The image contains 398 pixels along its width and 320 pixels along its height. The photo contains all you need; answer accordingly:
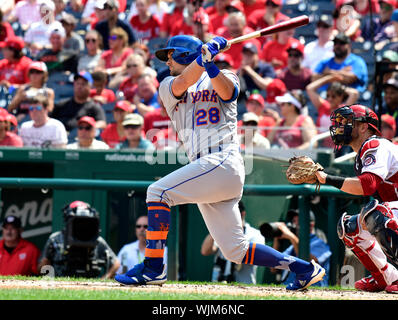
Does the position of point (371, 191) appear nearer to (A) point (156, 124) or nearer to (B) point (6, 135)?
(A) point (156, 124)

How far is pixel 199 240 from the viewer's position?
26.3 ft

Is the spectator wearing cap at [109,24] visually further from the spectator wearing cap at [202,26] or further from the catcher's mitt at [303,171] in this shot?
the catcher's mitt at [303,171]

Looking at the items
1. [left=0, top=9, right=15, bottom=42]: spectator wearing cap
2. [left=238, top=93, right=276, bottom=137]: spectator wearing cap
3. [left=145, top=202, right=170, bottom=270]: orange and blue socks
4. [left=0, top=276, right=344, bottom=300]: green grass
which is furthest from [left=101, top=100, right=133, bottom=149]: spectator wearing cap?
[left=0, top=276, right=344, bottom=300]: green grass

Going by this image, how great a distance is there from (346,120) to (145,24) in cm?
710

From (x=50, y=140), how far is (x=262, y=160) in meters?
2.31

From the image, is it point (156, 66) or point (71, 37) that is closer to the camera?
point (156, 66)

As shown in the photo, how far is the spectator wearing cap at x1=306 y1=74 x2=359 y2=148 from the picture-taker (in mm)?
9328

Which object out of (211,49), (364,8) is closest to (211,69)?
(211,49)

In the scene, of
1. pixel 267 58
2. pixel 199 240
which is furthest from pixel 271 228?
pixel 267 58

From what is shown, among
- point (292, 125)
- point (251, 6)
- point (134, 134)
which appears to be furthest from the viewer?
point (251, 6)

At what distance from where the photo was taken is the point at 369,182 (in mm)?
5105

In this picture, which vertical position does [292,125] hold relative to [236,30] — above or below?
below

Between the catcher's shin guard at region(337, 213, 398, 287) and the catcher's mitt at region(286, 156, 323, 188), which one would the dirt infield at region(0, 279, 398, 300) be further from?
the catcher's mitt at region(286, 156, 323, 188)
